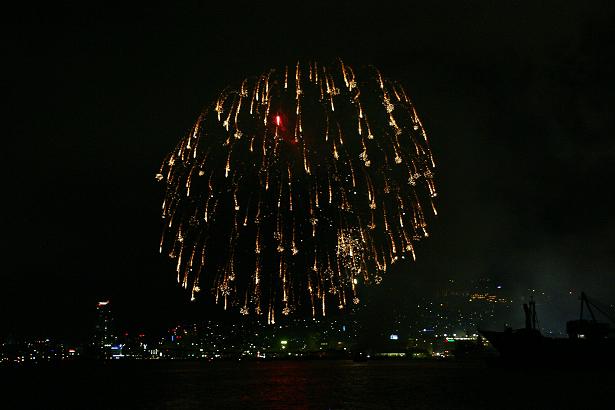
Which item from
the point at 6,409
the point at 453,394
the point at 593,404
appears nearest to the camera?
the point at 593,404

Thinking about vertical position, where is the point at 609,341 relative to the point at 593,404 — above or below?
above

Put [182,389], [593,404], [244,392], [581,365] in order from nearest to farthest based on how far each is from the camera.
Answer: [593,404] < [244,392] < [182,389] < [581,365]

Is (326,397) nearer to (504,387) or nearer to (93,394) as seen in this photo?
(504,387)

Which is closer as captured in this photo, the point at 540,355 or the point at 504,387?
the point at 504,387

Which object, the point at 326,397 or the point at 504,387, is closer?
the point at 326,397

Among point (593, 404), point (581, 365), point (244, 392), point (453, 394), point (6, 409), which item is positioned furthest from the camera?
point (581, 365)

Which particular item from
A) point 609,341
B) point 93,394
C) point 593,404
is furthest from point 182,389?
point 609,341

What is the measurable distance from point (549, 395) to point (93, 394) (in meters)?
43.8

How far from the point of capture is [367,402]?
52.4 meters

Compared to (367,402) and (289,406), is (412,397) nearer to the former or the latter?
(367,402)

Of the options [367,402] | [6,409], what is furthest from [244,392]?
[6,409]

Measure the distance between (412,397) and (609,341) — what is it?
64862 millimetres

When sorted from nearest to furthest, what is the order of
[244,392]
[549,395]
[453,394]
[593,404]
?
[593,404], [549,395], [453,394], [244,392]

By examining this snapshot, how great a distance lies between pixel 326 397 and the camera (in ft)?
185
